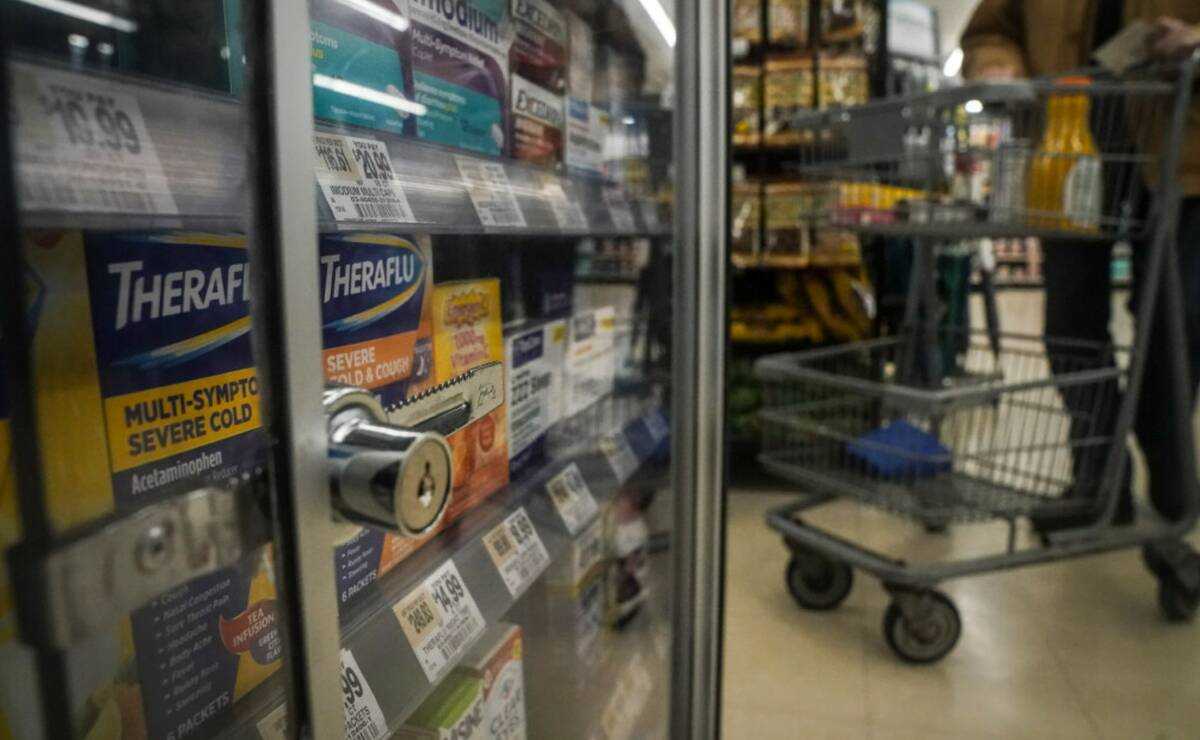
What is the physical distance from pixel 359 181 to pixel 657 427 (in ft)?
2.70

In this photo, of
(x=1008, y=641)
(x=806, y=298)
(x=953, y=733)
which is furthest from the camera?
(x=806, y=298)

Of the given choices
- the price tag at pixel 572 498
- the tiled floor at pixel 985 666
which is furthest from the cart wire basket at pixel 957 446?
the price tag at pixel 572 498

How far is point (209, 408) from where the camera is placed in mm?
497

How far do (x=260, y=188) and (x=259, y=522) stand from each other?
0.14 meters

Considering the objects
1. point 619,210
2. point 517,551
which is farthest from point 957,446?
point 517,551

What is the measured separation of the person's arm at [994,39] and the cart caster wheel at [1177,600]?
52.1 inches

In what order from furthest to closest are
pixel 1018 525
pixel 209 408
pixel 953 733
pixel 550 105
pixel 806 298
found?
pixel 806 298, pixel 1018 525, pixel 953 733, pixel 550 105, pixel 209 408

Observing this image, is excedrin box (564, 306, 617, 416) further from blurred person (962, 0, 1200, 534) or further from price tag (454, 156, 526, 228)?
blurred person (962, 0, 1200, 534)

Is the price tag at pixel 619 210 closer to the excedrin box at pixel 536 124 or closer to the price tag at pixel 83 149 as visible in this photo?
the excedrin box at pixel 536 124

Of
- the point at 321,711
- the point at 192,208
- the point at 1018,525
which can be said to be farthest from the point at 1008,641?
the point at 192,208

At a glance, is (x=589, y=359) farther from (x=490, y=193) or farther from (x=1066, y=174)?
(x=1066, y=174)

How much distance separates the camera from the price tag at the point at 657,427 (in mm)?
1282

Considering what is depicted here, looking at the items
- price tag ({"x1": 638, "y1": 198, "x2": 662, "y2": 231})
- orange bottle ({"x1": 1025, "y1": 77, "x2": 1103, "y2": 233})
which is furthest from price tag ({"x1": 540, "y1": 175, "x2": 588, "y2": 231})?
orange bottle ({"x1": 1025, "y1": 77, "x2": 1103, "y2": 233})

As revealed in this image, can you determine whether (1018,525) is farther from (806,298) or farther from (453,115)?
(453,115)
